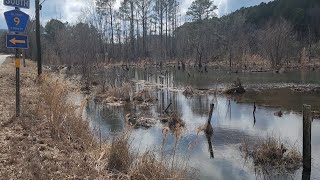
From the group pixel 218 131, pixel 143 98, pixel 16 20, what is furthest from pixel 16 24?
Answer: pixel 143 98

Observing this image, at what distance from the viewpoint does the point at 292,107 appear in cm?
1939

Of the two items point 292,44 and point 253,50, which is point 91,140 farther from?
point 253,50

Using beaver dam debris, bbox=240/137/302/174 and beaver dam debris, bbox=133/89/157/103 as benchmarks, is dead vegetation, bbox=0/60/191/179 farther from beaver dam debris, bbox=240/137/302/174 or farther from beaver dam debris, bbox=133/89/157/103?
beaver dam debris, bbox=133/89/157/103

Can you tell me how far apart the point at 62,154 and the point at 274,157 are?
586 cm

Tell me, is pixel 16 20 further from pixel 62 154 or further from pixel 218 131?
pixel 218 131

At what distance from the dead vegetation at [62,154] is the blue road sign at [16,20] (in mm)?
2124

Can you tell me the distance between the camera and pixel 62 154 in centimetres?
722

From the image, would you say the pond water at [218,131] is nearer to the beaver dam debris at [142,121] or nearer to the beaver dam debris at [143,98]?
the beaver dam debris at [142,121]

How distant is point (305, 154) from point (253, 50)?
170 ft

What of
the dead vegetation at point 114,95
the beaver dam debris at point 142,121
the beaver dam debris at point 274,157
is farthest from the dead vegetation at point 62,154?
the dead vegetation at point 114,95

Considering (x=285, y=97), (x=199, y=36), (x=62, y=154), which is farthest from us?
(x=199, y=36)

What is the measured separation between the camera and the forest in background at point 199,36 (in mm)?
52125

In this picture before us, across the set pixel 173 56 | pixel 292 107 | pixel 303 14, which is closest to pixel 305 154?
pixel 292 107

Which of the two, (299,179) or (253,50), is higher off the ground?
(253,50)
